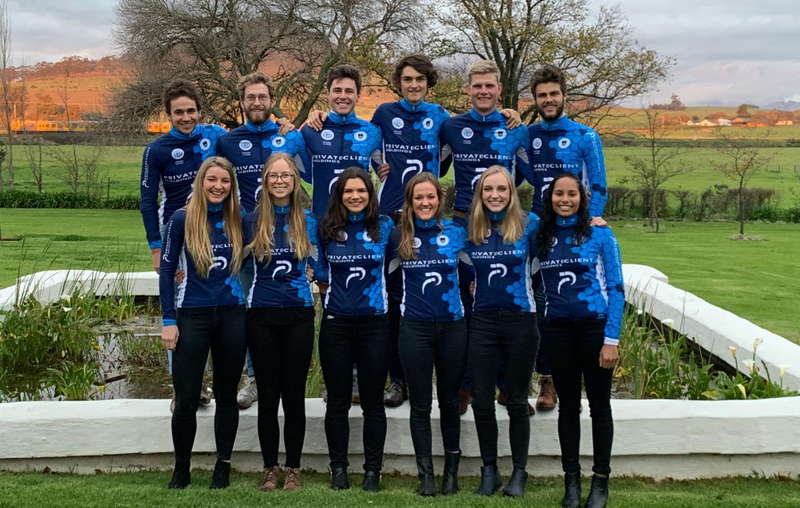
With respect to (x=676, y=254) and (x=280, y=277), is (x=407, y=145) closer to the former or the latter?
(x=280, y=277)

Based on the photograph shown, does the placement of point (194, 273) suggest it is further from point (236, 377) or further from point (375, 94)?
point (375, 94)

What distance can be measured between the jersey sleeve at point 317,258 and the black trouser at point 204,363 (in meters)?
0.42

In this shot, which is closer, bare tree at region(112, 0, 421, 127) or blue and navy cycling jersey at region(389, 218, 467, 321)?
blue and navy cycling jersey at region(389, 218, 467, 321)

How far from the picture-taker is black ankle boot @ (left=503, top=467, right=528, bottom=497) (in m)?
3.66

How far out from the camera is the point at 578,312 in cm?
356

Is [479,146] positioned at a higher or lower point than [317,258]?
higher

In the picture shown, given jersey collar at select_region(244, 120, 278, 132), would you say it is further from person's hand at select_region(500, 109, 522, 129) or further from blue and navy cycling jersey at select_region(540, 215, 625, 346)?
blue and navy cycling jersey at select_region(540, 215, 625, 346)

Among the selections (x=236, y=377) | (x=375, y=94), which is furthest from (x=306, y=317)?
(x=375, y=94)

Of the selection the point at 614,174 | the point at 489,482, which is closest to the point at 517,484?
the point at 489,482

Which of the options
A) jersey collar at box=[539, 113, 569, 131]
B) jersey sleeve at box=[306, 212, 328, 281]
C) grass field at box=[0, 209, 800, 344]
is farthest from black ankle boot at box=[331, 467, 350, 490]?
grass field at box=[0, 209, 800, 344]

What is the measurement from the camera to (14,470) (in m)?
4.07

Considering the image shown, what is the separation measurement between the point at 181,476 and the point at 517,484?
5.49ft

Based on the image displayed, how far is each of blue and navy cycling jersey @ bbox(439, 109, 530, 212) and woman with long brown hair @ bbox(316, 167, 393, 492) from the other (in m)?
0.72

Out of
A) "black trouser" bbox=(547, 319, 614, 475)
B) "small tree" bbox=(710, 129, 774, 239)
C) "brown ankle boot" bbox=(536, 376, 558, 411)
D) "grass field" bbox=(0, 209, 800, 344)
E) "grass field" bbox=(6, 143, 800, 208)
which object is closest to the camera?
"black trouser" bbox=(547, 319, 614, 475)
